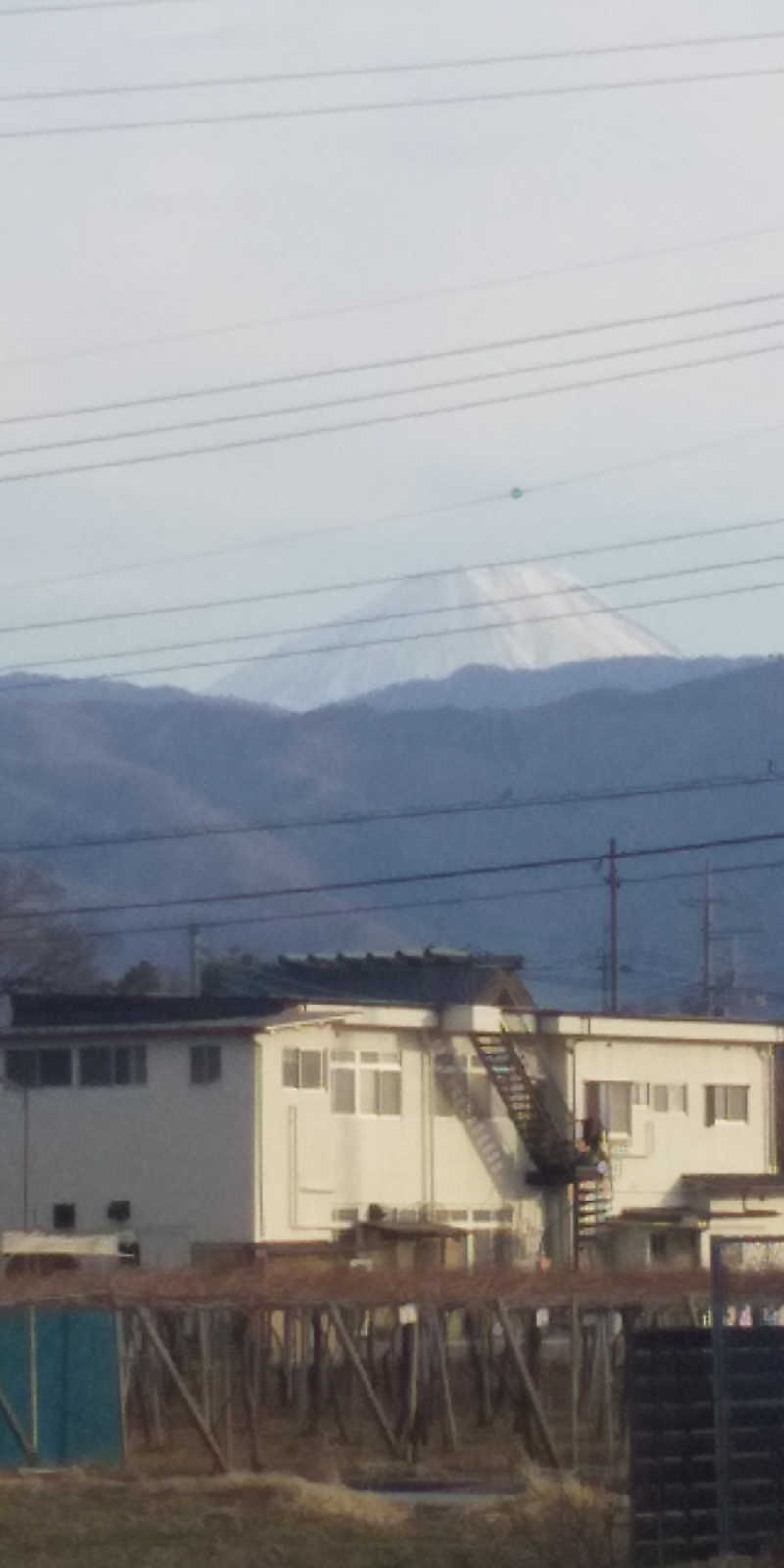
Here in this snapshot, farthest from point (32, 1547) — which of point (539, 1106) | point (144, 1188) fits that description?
point (539, 1106)

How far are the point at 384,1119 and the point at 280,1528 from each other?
2609 cm

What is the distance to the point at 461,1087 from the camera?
49.7m

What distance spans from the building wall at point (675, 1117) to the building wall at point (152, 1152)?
29.5ft

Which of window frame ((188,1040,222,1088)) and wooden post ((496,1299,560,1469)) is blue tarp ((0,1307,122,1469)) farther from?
window frame ((188,1040,222,1088))

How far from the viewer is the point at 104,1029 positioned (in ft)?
152

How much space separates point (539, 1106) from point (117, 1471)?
22.9 metres

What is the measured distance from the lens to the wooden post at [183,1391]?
2714 cm

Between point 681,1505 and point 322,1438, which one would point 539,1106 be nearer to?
point 322,1438

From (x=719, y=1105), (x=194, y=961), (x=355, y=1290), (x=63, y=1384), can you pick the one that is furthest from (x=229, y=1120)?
(x=194, y=961)

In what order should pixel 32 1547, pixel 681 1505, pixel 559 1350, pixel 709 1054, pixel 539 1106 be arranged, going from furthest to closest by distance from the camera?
1. pixel 709 1054
2. pixel 539 1106
3. pixel 559 1350
4. pixel 32 1547
5. pixel 681 1505

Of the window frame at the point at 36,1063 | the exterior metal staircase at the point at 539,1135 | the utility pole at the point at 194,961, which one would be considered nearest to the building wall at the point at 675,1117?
the exterior metal staircase at the point at 539,1135

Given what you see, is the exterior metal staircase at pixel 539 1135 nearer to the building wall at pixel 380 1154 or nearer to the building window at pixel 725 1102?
the building wall at pixel 380 1154

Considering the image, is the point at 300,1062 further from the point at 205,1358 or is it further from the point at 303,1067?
the point at 205,1358

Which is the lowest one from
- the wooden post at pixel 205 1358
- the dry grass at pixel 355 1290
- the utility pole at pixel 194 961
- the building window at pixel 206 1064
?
the wooden post at pixel 205 1358
